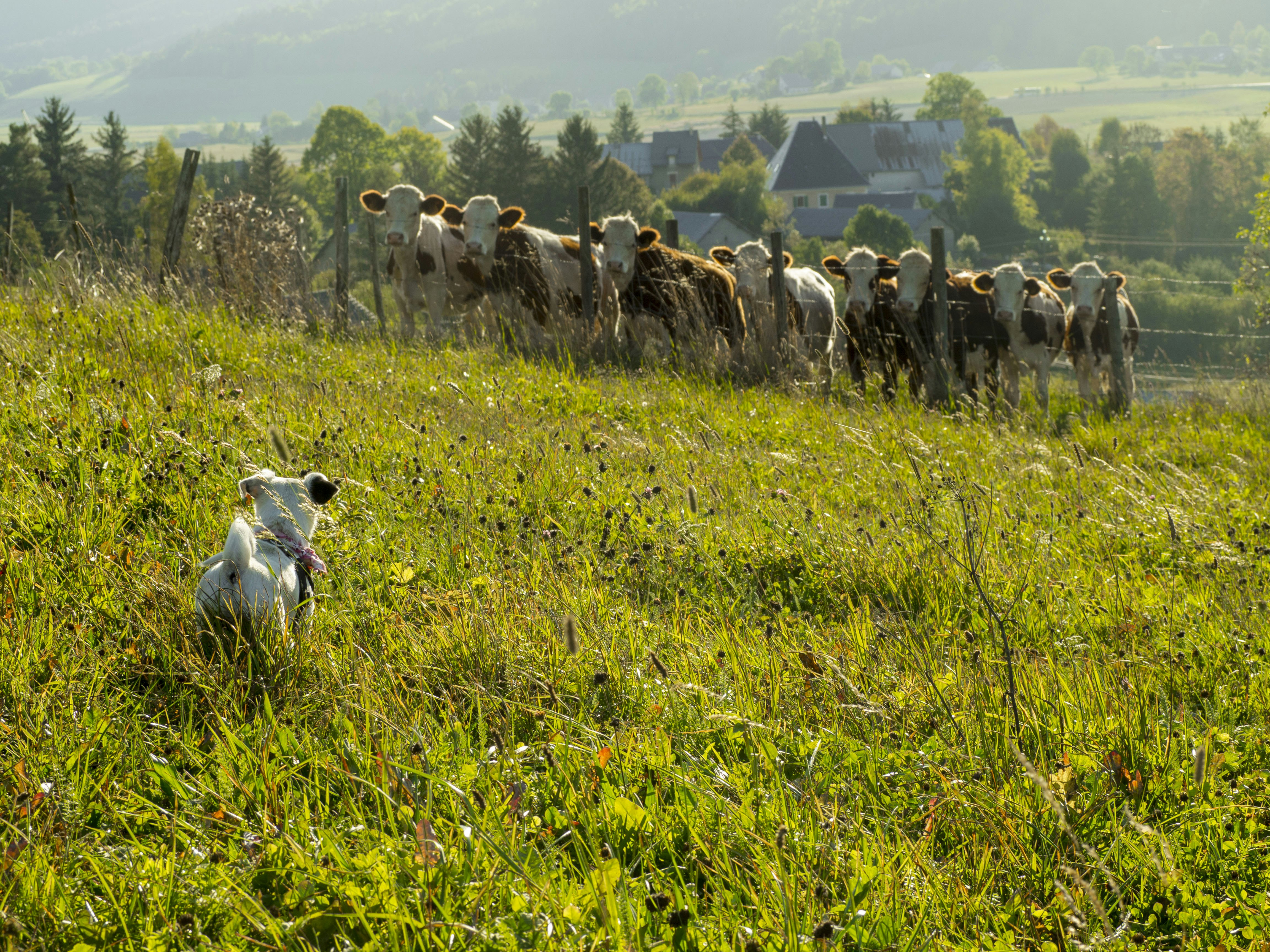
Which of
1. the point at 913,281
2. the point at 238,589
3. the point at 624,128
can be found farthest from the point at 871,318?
the point at 624,128

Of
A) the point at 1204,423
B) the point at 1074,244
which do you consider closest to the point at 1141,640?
the point at 1204,423

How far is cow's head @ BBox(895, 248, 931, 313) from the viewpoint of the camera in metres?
11.9

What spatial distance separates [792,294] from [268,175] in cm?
5795

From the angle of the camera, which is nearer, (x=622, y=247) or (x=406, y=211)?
(x=622, y=247)

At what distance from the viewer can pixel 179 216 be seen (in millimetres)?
10383

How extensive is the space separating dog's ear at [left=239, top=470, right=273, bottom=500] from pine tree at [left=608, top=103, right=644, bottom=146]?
112742 mm

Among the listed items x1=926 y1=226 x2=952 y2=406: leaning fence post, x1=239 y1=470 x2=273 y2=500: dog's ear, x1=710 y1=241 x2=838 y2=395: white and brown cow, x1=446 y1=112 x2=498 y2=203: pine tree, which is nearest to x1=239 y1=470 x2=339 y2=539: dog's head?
x1=239 y1=470 x2=273 y2=500: dog's ear

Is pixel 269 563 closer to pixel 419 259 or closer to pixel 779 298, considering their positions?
pixel 779 298

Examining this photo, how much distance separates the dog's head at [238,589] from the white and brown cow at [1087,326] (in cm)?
1229

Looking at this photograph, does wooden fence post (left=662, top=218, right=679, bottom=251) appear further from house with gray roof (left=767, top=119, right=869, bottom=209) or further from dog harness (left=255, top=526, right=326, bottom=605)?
house with gray roof (left=767, top=119, right=869, bottom=209)

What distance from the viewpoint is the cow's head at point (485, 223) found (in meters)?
12.3

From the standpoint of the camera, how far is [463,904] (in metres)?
1.80

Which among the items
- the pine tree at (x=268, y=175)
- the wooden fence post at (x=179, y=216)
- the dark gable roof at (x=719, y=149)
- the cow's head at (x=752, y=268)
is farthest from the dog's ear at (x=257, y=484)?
the dark gable roof at (x=719, y=149)

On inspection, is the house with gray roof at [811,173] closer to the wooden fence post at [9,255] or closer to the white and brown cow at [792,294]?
the white and brown cow at [792,294]
